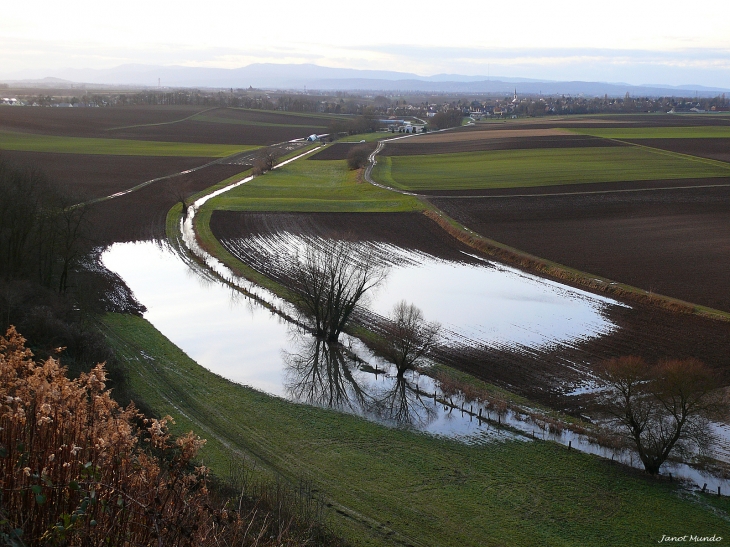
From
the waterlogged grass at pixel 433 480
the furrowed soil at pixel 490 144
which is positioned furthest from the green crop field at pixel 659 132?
the waterlogged grass at pixel 433 480

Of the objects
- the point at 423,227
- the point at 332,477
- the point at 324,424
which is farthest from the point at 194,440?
the point at 423,227

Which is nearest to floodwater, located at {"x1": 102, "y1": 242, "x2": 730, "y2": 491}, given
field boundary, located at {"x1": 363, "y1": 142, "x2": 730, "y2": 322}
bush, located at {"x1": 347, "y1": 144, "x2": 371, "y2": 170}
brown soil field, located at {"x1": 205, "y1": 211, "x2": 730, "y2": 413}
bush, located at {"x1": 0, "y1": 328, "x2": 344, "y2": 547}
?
brown soil field, located at {"x1": 205, "y1": 211, "x2": 730, "y2": 413}

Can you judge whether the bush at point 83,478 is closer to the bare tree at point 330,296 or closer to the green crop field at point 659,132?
the bare tree at point 330,296

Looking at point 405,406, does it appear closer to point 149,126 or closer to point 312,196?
point 312,196

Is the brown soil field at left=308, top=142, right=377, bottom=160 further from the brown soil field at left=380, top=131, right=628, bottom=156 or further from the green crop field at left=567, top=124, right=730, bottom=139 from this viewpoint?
the green crop field at left=567, top=124, right=730, bottom=139

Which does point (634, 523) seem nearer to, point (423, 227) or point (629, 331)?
point (629, 331)

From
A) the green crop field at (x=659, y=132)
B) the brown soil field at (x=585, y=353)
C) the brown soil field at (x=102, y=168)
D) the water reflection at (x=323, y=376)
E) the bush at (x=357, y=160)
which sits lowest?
the water reflection at (x=323, y=376)
